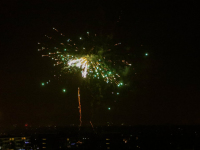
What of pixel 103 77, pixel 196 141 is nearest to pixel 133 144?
pixel 196 141

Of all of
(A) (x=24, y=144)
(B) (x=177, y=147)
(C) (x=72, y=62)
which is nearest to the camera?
(A) (x=24, y=144)

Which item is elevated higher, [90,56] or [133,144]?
[90,56]

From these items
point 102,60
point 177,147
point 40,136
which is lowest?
point 177,147

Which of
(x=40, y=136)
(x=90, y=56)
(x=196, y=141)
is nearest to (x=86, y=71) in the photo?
(x=90, y=56)

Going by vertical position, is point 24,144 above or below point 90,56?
below

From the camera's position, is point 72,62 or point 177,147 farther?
point 72,62

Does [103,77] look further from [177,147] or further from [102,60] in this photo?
[177,147]

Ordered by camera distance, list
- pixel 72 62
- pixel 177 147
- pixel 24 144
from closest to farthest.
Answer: pixel 24 144, pixel 177 147, pixel 72 62

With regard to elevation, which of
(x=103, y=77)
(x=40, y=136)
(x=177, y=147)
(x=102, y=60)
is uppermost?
(x=102, y=60)

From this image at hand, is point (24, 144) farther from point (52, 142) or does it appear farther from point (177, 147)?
point (177, 147)
